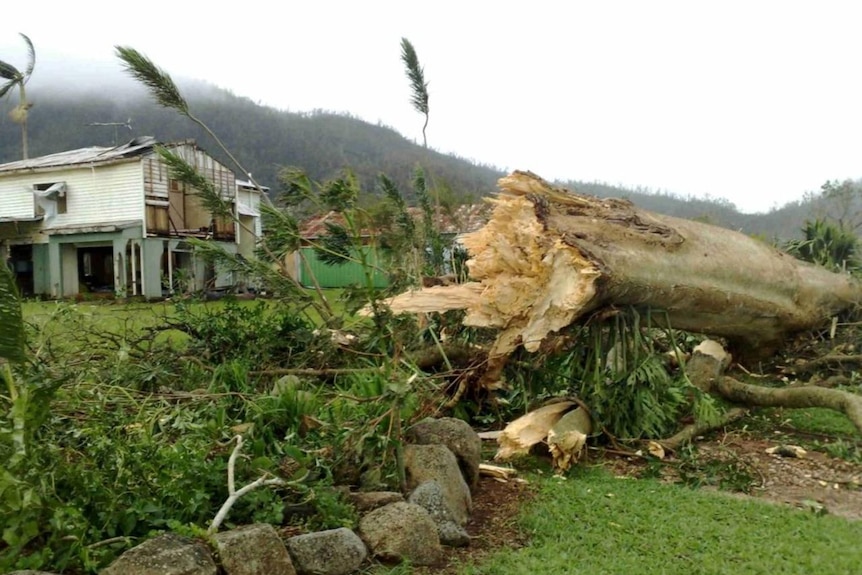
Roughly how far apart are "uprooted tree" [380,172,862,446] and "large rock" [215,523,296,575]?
2.34m

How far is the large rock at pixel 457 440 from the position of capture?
3.78m

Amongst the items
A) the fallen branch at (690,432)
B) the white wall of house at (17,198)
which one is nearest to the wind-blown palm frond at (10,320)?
the fallen branch at (690,432)

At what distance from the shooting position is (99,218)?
24.3 meters

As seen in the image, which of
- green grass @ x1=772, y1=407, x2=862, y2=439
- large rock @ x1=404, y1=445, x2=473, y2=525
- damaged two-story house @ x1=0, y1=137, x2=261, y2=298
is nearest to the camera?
large rock @ x1=404, y1=445, x2=473, y2=525

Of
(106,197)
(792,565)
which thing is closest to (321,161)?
(106,197)

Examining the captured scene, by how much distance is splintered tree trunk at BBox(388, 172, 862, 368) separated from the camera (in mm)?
4453

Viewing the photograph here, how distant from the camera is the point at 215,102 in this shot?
85.2 metres

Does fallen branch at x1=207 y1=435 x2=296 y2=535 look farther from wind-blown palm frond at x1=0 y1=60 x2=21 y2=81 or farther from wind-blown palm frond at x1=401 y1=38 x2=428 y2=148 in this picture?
wind-blown palm frond at x1=0 y1=60 x2=21 y2=81

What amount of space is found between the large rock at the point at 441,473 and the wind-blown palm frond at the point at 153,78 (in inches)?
169

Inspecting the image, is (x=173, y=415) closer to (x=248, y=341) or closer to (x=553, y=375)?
(x=248, y=341)

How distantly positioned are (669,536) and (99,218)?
24.8 metres

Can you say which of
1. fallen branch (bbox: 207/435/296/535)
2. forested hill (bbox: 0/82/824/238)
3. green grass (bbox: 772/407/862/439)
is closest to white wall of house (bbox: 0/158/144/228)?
forested hill (bbox: 0/82/824/238)

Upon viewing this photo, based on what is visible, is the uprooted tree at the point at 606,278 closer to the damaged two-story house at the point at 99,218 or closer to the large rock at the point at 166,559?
the large rock at the point at 166,559

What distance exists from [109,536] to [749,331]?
5.27 metres
